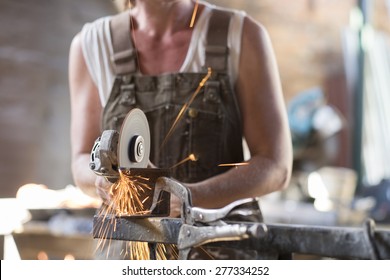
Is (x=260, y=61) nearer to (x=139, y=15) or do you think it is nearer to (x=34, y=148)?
(x=139, y=15)

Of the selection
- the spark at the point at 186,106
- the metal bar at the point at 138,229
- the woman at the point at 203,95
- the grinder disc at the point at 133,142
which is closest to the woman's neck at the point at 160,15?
the woman at the point at 203,95

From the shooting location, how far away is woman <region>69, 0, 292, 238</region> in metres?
1.20

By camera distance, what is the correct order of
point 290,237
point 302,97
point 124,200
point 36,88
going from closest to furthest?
point 290,237 < point 124,200 < point 36,88 < point 302,97

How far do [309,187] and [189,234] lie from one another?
187 cm

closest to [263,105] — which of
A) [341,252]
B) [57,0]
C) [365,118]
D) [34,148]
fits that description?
[341,252]

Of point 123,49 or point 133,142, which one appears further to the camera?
point 123,49

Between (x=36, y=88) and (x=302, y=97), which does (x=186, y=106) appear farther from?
(x=302, y=97)

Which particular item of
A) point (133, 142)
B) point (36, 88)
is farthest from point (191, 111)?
point (36, 88)

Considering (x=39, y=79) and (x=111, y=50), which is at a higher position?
(x=111, y=50)

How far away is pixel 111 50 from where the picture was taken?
124 cm

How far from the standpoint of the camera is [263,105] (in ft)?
4.00

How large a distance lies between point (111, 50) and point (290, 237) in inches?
20.9
